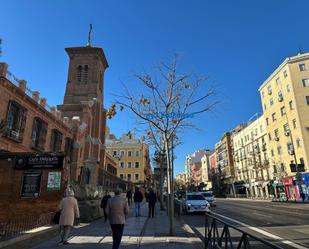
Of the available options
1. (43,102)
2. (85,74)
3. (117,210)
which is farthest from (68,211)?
(85,74)

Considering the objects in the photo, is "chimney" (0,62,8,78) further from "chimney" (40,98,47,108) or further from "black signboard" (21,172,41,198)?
"black signboard" (21,172,41,198)

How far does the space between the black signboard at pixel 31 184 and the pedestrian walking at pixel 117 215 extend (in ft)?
22.8

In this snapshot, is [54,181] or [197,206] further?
[197,206]

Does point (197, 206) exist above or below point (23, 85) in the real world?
below

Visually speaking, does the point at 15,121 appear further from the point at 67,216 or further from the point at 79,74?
the point at 79,74

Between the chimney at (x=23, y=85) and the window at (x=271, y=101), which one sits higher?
the window at (x=271, y=101)

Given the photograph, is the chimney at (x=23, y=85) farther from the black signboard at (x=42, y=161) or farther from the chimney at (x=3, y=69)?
the black signboard at (x=42, y=161)

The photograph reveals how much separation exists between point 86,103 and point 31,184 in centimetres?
2849

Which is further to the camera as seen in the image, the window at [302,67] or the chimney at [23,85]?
the window at [302,67]

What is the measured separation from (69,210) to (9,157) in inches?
264

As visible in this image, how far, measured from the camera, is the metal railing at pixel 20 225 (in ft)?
27.1

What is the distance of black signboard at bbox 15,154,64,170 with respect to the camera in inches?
511

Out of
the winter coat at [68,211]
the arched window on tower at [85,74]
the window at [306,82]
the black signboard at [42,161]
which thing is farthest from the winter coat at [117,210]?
the window at [306,82]

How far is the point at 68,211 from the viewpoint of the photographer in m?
8.36
